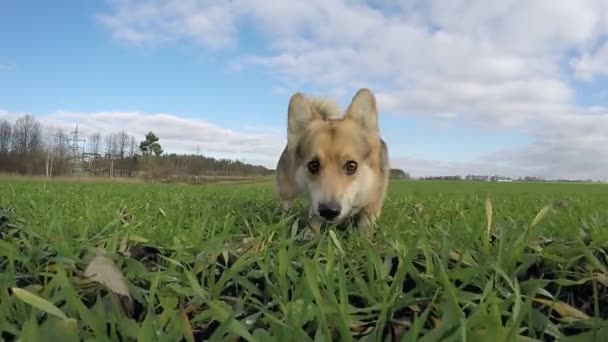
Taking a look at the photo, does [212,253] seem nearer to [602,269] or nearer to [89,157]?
[602,269]

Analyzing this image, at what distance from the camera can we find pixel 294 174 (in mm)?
4984

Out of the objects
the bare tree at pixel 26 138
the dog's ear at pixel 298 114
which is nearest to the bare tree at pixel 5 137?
the bare tree at pixel 26 138

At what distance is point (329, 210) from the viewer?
381 centimetres

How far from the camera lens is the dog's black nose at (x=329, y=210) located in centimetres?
379

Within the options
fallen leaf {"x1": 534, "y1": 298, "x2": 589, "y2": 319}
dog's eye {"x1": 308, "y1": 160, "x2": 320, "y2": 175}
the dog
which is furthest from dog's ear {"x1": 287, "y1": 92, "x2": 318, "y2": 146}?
fallen leaf {"x1": 534, "y1": 298, "x2": 589, "y2": 319}

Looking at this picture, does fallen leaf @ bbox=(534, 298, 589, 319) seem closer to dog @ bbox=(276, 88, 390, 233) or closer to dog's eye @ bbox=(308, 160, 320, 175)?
dog @ bbox=(276, 88, 390, 233)

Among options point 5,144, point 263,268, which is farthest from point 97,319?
point 5,144

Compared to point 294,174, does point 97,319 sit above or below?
below

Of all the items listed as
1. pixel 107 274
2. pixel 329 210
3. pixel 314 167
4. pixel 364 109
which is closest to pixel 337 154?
pixel 314 167

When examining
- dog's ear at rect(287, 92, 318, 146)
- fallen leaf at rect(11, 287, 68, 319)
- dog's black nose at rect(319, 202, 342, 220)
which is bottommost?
fallen leaf at rect(11, 287, 68, 319)

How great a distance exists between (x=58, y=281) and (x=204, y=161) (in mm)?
123500

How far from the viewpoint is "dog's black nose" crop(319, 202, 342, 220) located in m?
3.79

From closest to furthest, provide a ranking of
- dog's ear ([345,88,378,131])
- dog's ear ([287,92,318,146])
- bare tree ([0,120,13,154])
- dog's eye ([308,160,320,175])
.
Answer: dog's eye ([308,160,320,175]), dog's ear ([345,88,378,131]), dog's ear ([287,92,318,146]), bare tree ([0,120,13,154])

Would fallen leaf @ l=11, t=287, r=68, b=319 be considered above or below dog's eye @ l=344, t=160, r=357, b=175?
below
